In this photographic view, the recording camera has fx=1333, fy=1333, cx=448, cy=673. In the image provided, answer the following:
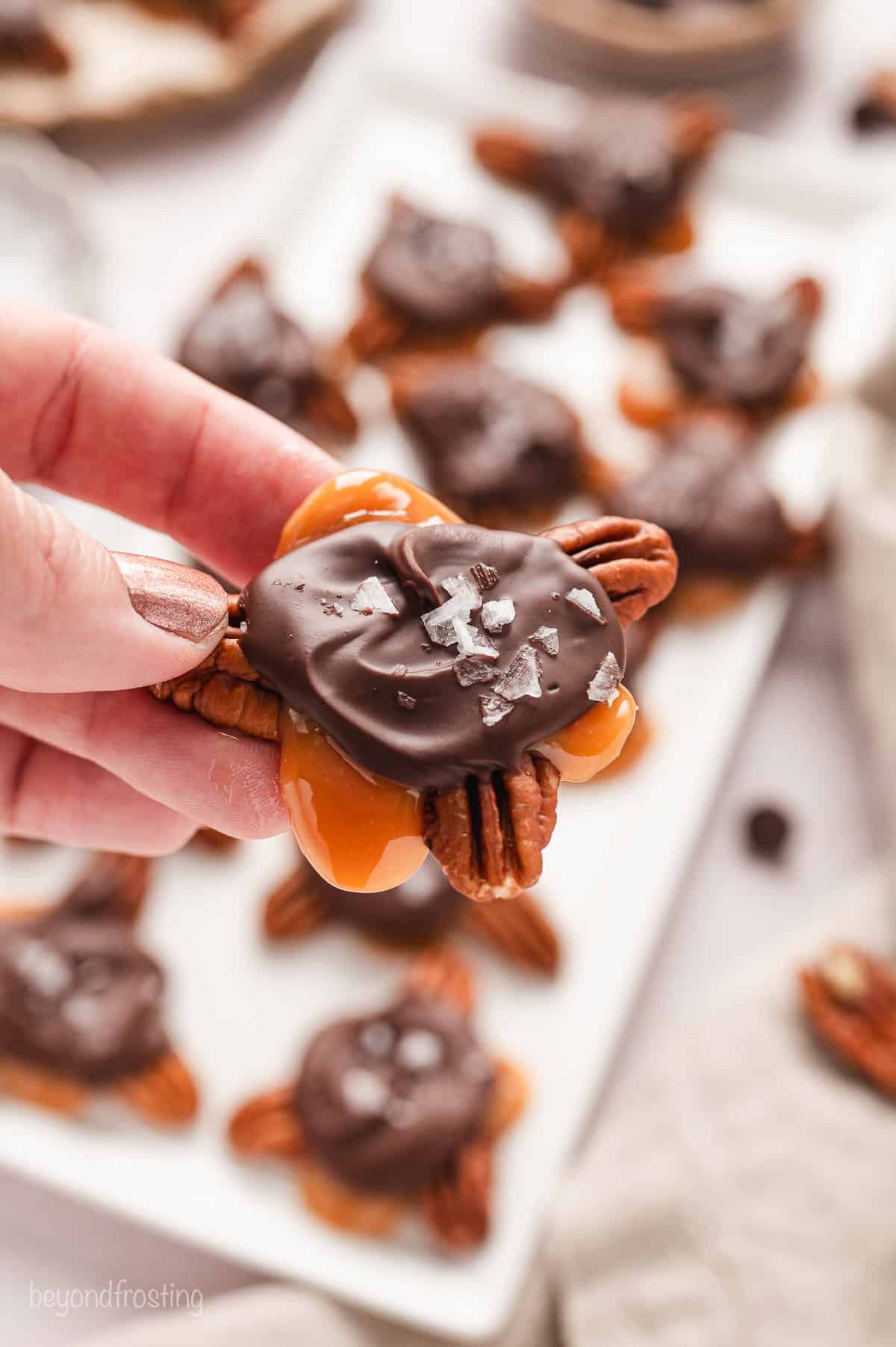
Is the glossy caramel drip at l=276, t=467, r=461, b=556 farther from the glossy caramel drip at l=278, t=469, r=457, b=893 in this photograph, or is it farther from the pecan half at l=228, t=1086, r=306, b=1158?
the pecan half at l=228, t=1086, r=306, b=1158

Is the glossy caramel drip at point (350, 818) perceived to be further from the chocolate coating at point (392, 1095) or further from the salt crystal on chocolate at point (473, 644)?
the chocolate coating at point (392, 1095)

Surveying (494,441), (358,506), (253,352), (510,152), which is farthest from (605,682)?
(510,152)

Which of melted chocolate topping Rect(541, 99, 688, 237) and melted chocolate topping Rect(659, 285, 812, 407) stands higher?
melted chocolate topping Rect(541, 99, 688, 237)

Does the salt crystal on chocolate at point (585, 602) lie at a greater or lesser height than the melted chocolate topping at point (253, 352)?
greater

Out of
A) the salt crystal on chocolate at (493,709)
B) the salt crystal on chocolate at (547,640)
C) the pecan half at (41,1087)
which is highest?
the salt crystal on chocolate at (547,640)

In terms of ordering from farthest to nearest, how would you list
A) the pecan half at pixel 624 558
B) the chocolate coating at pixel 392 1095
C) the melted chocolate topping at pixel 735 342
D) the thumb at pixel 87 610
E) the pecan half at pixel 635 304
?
the pecan half at pixel 635 304 < the melted chocolate topping at pixel 735 342 < the chocolate coating at pixel 392 1095 < the pecan half at pixel 624 558 < the thumb at pixel 87 610

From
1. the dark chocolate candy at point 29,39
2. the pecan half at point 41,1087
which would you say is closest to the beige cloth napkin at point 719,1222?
the pecan half at point 41,1087

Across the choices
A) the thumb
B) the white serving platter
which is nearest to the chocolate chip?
the white serving platter
